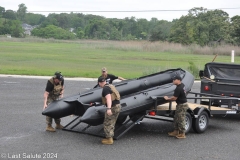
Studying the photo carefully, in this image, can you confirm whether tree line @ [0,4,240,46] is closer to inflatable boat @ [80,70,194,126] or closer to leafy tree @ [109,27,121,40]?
leafy tree @ [109,27,121,40]

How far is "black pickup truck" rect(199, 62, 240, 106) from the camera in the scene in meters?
12.6

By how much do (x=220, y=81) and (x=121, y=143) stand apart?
494 cm

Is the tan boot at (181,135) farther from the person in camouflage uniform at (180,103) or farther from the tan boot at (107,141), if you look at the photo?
the tan boot at (107,141)

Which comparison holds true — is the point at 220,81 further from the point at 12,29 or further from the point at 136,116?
the point at 12,29

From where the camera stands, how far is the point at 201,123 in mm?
10805

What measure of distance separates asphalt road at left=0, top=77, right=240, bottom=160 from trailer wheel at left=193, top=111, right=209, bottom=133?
14 centimetres

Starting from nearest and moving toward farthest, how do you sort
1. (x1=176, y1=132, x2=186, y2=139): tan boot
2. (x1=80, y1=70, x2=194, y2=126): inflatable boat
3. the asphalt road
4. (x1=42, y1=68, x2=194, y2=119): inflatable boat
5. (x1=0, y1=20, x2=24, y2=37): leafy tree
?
1. the asphalt road
2. (x1=80, y1=70, x2=194, y2=126): inflatable boat
3. (x1=42, y1=68, x2=194, y2=119): inflatable boat
4. (x1=176, y1=132, x2=186, y2=139): tan boot
5. (x1=0, y1=20, x2=24, y2=37): leafy tree

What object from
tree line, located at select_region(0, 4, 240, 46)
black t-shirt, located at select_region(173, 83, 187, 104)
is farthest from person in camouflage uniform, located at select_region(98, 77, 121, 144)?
tree line, located at select_region(0, 4, 240, 46)

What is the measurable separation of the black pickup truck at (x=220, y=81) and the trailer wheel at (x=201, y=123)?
60.8 inches

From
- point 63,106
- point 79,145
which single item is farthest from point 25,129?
point 79,145

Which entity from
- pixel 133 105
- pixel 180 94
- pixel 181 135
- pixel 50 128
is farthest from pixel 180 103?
pixel 50 128

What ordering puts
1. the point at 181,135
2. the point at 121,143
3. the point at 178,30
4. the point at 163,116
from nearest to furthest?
1. the point at 121,143
2. the point at 181,135
3. the point at 163,116
4. the point at 178,30

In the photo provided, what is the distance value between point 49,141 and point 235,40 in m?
63.7

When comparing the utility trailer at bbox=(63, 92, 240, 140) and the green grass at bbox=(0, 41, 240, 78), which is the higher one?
the utility trailer at bbox=(63, 92, 240, 140)
